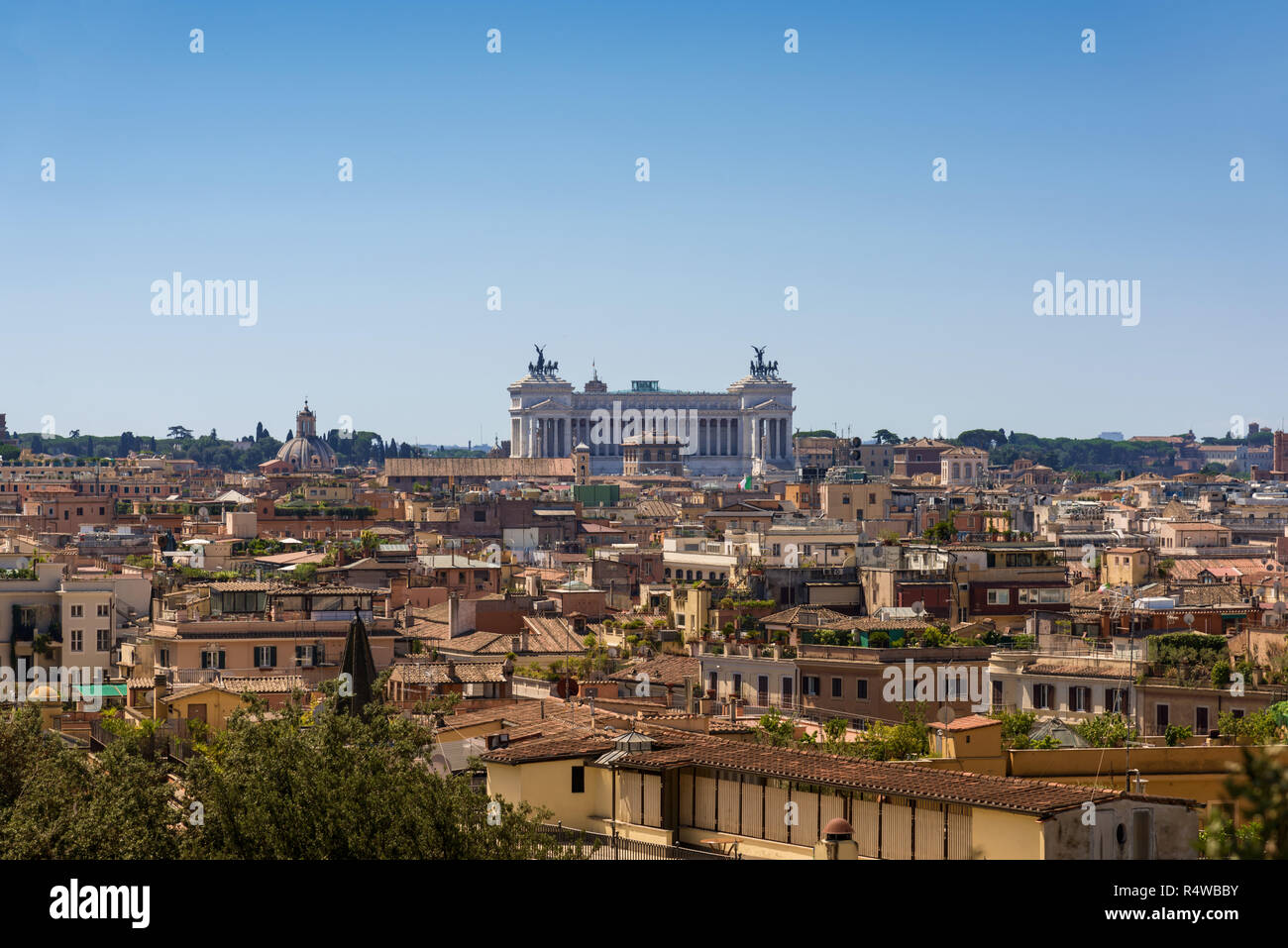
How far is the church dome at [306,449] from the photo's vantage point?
172625 millimetres

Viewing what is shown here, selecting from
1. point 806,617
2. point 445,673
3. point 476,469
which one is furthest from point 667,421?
point 445,673

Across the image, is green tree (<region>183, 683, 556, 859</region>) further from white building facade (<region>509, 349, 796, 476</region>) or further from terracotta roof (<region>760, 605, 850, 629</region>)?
white building facade (<region>509, 349, 796, 476</region>)

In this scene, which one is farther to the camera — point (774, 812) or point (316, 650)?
point (316, 650)

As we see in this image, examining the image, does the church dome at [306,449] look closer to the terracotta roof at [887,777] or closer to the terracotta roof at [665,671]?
the terracotta roof at [665,671]

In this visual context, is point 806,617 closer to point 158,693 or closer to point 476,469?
point 158,693

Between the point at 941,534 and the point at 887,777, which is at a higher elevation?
the point at 941,534

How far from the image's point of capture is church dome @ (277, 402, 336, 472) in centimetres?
17262

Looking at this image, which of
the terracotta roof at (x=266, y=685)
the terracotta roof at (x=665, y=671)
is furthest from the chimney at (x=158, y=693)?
the terracotta roof at (x=665, y=671)

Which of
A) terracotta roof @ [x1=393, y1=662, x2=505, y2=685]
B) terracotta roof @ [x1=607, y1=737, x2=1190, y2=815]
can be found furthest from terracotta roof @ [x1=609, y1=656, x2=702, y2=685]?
terracotta roof @ [x1=607, y1=737, x2=1190, y2=815]

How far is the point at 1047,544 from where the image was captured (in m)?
44.5

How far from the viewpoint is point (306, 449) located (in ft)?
584
